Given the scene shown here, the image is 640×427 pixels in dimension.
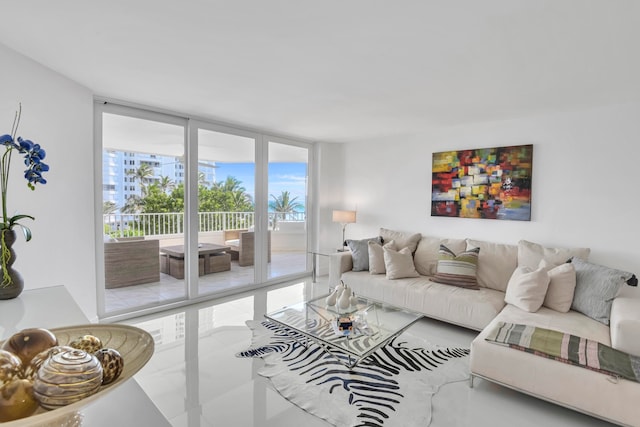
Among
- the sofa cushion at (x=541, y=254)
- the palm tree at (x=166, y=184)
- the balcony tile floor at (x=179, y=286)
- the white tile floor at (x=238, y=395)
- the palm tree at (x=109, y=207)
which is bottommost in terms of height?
the white tile floor at (x=238, y=395)

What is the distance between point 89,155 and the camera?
3096mm

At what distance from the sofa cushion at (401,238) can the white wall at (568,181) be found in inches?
10.5

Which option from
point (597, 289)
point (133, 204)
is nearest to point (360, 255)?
point (597, 289)

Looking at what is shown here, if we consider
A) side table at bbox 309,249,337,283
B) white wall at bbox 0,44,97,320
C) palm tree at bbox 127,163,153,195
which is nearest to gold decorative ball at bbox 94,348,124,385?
white wall at bbox 0,44,97,320

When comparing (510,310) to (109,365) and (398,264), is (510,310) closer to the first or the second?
(398,264)

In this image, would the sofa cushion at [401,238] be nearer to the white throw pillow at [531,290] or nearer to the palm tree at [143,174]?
the white throw pillow at [531,290]

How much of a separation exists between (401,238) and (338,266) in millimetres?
1016

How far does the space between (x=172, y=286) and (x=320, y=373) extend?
2777 millimetres

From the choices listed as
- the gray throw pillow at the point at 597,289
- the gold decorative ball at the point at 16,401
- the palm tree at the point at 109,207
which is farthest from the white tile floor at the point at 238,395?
the gold decorative ball at the point at 16,401

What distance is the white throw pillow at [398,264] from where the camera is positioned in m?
4.02

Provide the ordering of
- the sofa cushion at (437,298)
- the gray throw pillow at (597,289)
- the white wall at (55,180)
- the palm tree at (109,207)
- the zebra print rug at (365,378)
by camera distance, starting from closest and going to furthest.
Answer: the zebra print rug at (365,378), the white wall at (55,180), the gray throw pillow at (597,289), the sofa cushion at (437,298), the palm tree at (109,207)

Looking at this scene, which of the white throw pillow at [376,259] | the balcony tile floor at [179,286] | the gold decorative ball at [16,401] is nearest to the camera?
the gold decorative ball at [16,401]

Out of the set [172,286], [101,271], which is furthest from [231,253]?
[101,271]

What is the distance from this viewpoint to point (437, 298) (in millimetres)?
3479
